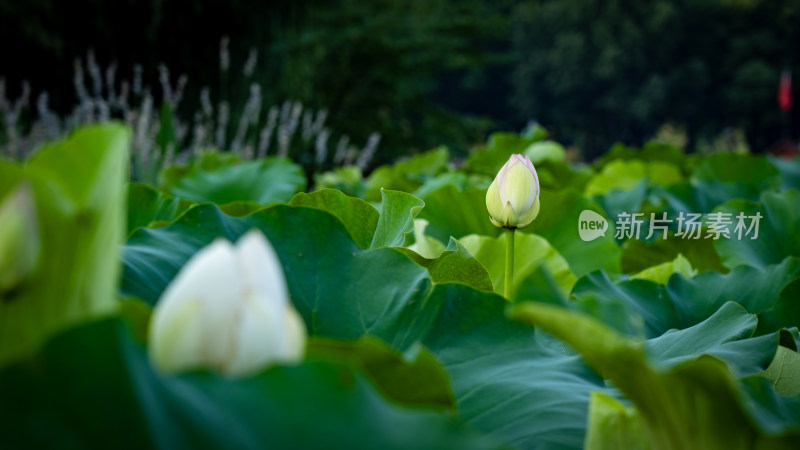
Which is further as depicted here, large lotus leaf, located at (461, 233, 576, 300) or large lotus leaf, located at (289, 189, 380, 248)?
large lotus leaf, located at (461, 233, 576, 300)

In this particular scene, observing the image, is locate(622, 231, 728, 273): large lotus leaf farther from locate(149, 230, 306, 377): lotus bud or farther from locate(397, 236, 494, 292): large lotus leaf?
locate(149, 230, 306, 377): lotus bud

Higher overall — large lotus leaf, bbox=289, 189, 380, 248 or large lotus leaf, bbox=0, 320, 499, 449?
large lotus leaf, bbox=0, 320, 499, 449

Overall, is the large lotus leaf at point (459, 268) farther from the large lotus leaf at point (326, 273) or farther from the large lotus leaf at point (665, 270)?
the large lotus leaf at point (665, 270)

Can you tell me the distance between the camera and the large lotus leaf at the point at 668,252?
1.40 meters

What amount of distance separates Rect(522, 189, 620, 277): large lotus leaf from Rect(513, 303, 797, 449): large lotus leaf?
894mm

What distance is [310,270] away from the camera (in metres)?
0.61

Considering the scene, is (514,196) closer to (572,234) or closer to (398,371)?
(572,234)

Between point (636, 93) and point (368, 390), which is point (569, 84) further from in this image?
point (368, 390)

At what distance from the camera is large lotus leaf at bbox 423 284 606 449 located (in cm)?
50

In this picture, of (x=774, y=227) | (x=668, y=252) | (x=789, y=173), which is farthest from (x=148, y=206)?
(x=789, y=173)

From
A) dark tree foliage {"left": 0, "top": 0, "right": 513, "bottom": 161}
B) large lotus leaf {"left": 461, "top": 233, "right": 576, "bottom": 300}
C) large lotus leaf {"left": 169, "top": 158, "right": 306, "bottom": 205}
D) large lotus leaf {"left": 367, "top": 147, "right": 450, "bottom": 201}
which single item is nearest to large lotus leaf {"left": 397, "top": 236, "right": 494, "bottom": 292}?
large lotus leaf {"left": 461, "top": 233, "right": 576, "bottom": 300}

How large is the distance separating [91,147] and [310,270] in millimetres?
300

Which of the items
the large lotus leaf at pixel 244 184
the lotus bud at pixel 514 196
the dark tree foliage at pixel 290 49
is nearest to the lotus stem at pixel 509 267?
the lotus bud at pixel 514 196

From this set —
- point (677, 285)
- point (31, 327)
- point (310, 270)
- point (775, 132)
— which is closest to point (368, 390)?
point (31, 327)
